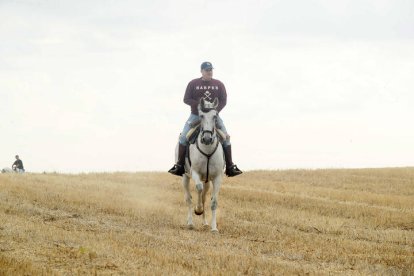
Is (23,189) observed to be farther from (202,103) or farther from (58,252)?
(58,252)

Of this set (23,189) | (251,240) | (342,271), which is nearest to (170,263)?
(342,271)

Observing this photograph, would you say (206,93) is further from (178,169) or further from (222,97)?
(178,169)

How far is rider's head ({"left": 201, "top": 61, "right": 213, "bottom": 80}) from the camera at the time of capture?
56.4 ft

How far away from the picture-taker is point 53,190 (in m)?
25.8

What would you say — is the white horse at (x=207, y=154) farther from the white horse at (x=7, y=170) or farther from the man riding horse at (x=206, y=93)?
the white horse at (x=7, y=170)

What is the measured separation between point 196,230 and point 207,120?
3.02 metres

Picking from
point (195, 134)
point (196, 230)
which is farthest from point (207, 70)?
point (196, 230)

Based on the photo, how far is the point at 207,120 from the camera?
16234 mm

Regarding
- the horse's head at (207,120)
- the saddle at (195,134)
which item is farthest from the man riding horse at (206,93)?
the horse's head at (207,120)

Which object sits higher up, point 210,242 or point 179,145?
point 179,145

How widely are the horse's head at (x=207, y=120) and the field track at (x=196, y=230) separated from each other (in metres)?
2.35

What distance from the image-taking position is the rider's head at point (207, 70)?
1720 centimetres

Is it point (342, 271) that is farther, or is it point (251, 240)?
point (251, 240)

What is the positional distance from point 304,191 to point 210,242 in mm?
16507
